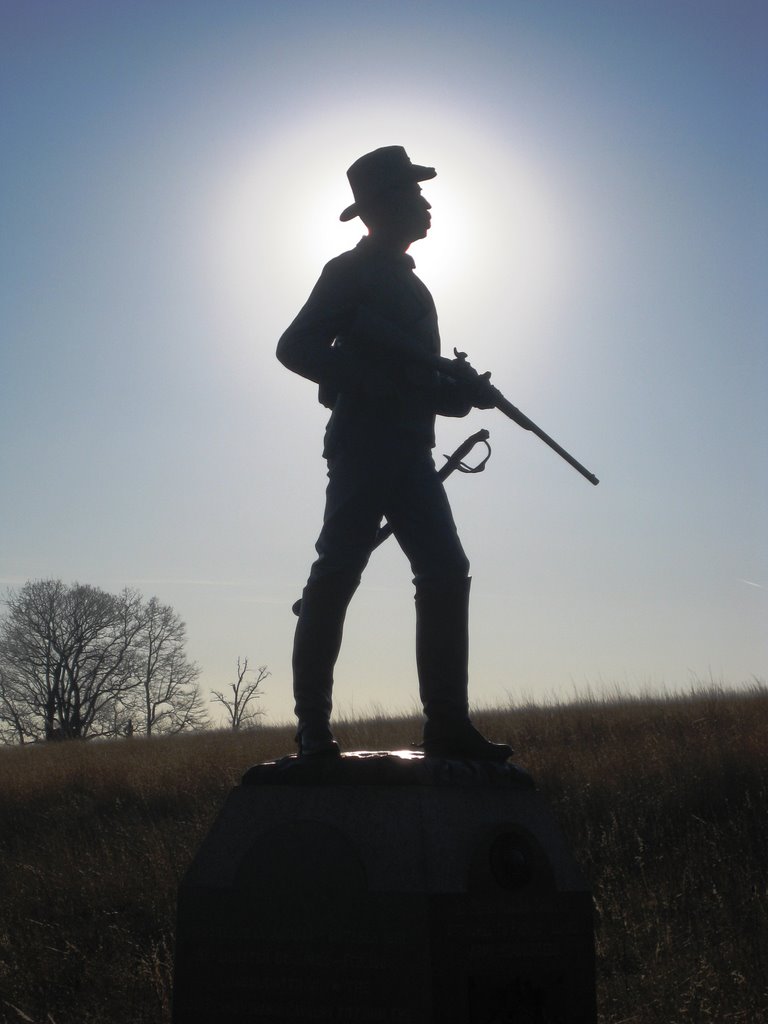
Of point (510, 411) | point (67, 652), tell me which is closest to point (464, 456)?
point (510, 411)

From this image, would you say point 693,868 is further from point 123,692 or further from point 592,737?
point 123,692

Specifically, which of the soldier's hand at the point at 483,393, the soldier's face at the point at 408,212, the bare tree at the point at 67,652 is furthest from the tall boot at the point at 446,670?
the bare tree at the point at 67,652

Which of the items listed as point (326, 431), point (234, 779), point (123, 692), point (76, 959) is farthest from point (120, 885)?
point (123, 692)

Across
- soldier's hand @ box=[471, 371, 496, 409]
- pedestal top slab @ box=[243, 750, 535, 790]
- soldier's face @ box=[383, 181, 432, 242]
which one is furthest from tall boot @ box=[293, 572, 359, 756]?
soldier's face @ box=[383, 181, 432, 242]

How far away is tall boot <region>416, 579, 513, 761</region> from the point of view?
4027 millimetres

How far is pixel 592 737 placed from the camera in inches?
424

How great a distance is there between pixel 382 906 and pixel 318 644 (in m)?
1.16

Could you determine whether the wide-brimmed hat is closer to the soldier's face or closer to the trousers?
the soldier's face

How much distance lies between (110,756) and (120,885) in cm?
540

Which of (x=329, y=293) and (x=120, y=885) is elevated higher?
(x=329, y=293)

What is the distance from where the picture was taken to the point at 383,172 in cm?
452

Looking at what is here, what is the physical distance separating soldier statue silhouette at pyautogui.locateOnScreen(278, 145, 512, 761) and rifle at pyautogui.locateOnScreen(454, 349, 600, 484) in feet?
0.04

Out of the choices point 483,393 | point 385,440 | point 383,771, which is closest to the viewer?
point 383,771

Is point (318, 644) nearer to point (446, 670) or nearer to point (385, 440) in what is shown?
point (446, 670)
